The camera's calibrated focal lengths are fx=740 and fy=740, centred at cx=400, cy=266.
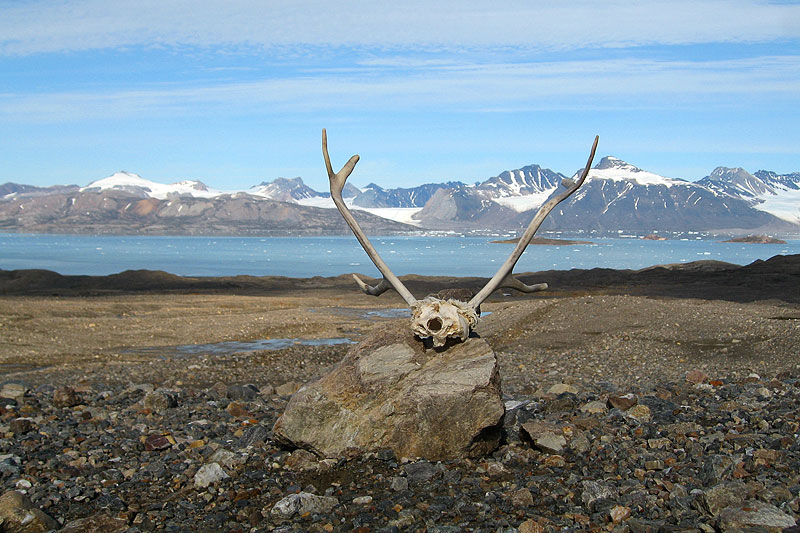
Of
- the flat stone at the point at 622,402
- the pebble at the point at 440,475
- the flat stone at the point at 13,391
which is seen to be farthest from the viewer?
the flat stone at the point at 13,391

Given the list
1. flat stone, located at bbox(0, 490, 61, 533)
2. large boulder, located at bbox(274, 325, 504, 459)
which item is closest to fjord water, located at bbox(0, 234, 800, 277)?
large boulder, located at bbox(274, 325, 504, 459)

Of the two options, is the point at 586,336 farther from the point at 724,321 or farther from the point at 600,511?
the point at 600,511

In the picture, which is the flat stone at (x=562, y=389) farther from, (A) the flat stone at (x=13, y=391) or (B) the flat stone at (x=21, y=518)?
(A) the flat stone at (x=13, y=391)

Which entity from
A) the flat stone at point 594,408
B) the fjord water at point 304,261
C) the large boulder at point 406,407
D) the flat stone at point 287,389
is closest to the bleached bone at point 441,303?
the large boulder at point 406,407

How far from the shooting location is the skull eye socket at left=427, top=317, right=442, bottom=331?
6850 mm

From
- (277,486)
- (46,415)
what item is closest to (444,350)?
(277,486)

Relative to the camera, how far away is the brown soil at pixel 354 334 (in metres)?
14.8

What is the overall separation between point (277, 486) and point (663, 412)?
4346 mm

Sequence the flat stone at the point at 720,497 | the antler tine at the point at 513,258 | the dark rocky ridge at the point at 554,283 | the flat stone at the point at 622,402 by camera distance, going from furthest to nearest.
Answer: the dark rocky ridge at the point at 554,283 → the flat stone at the point at 622,402 → the antler tine at the point at 513,258 → the flat stone at the point at 720,497

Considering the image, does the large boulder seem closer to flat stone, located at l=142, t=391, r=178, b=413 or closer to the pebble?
the pebble

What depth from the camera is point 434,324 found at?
6.88 metres

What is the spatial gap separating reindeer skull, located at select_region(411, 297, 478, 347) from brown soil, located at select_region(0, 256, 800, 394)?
505 centimetres

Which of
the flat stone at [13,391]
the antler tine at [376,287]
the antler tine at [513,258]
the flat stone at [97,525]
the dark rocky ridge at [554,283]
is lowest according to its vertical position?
the dark rocky ridge at [554,283]

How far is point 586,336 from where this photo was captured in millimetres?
19078
